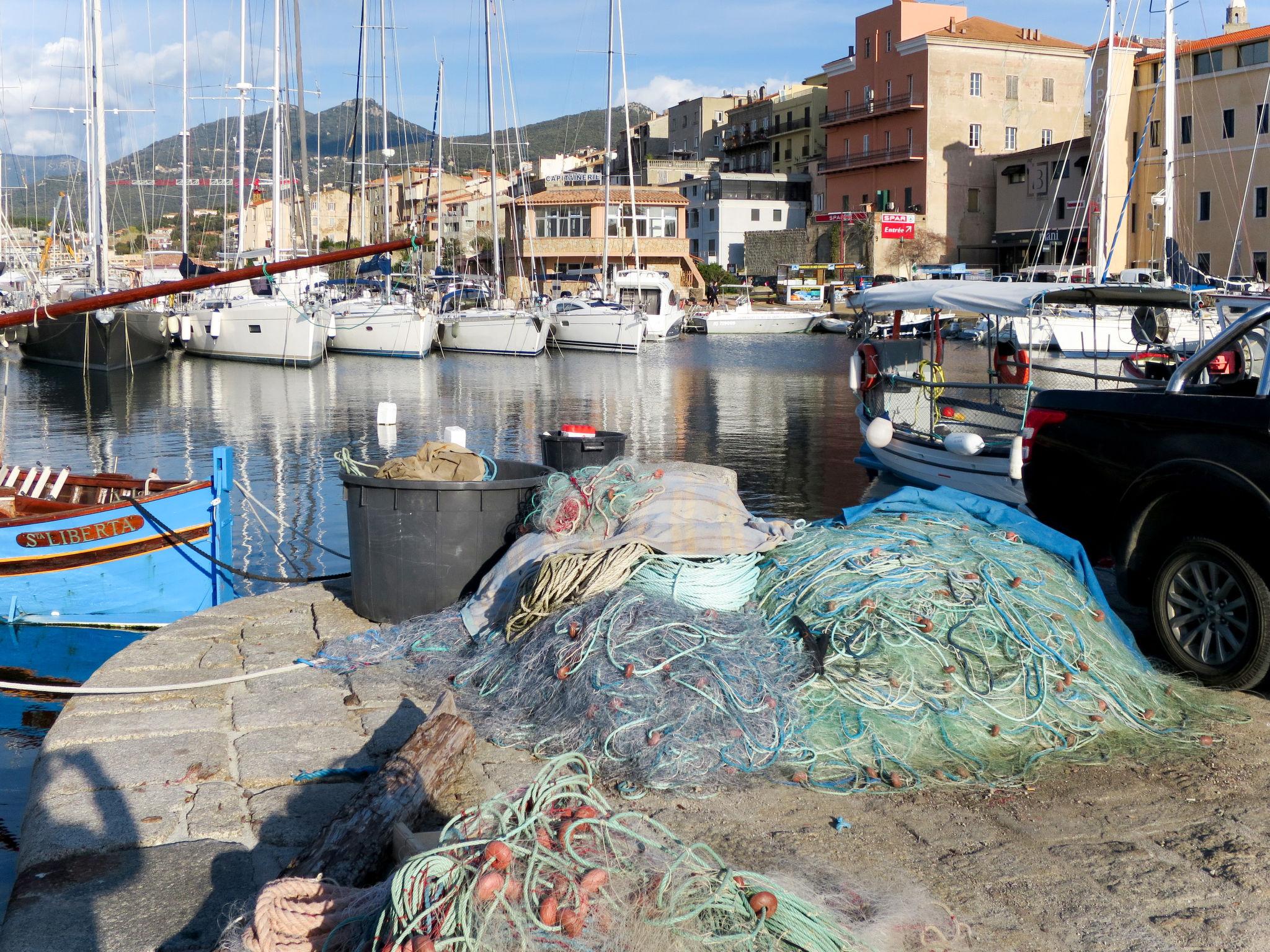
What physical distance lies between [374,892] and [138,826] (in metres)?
1.71

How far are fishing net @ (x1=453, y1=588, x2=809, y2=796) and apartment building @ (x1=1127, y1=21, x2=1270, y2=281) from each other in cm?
5025

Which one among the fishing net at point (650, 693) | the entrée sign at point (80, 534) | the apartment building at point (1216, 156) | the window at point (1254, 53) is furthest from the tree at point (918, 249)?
the fishing net at point (650, 693)

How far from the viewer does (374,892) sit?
9.64 ft

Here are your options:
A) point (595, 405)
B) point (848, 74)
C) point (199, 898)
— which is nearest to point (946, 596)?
point (199, 898)

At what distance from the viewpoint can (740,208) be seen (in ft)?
283

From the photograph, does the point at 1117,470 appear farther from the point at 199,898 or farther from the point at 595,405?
the point at 595,405

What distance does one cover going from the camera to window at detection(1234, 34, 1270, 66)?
5091 cm

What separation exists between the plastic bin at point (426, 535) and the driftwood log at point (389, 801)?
78.4 inches

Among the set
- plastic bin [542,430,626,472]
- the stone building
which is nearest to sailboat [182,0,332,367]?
the stone building

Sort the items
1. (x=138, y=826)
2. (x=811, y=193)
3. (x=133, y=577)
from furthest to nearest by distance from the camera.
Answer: (x=811, y=193)
(x=133, y=577)
(x=138, y=826)

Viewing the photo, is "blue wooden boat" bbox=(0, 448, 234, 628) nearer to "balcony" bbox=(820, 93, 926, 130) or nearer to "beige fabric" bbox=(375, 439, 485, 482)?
"beige fabric" bbox=(375, 439, 485, 482)

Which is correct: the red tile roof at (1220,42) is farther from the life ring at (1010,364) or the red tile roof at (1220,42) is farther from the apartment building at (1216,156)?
the life ring at (1010,364)

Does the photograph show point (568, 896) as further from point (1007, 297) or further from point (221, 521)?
point (1007, 297)

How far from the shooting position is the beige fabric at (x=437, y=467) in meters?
6.86
